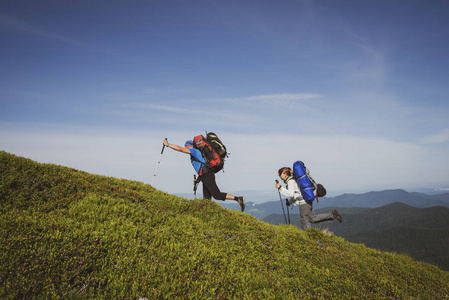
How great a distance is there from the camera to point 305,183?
11.4 m

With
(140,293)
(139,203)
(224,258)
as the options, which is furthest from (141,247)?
(139,203)

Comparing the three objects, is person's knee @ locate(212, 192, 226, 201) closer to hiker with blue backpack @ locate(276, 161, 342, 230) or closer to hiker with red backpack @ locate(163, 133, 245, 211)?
hiker with red backpack @ locate(163, 133, 245, 211)

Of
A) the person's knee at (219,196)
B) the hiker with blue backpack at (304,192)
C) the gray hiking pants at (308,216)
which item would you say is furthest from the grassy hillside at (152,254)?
the hiker with blue backpack at (304,192)

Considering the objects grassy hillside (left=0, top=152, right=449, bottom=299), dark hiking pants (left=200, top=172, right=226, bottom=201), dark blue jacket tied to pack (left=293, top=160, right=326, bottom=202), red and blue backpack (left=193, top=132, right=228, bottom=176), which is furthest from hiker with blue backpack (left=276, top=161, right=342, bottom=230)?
red and blue backpack (left=193, top=132, right=228, bottom=176)

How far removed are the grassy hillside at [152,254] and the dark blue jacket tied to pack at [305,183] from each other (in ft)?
9.02

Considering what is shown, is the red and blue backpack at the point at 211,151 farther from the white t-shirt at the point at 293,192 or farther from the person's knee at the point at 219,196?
the white t-shirt at the point at 293,192

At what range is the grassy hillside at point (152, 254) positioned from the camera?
173 inches

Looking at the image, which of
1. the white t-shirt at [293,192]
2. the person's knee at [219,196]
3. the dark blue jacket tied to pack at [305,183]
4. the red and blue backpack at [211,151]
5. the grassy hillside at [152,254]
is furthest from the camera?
the white t-shirt at [293,192]

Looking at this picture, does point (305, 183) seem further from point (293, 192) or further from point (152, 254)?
point (152, 254)

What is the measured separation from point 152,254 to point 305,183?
8.45 meters

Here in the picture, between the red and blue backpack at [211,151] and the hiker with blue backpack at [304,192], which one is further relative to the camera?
the hiker with blue backpack at [304,192]

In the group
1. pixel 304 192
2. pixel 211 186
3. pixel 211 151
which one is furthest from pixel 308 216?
pixel 211 151

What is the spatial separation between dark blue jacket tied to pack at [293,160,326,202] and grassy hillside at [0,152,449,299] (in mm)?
2750

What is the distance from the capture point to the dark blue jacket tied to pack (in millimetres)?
11281
